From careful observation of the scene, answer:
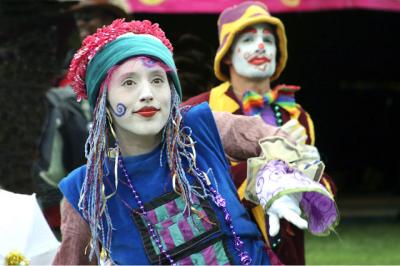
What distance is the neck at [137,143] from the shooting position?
3.00m

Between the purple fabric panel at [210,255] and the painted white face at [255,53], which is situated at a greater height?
the painted white face at [255,53]

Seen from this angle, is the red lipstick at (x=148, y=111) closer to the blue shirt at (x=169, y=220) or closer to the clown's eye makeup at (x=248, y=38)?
the blue shirt at (x=169, y=220)

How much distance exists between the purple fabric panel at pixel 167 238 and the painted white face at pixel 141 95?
0.28 m

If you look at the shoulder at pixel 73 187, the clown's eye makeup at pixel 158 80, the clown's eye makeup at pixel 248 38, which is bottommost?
the shoulder at pixel 73 187

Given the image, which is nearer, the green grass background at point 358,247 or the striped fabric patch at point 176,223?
the striped fabric patch at point 176,223

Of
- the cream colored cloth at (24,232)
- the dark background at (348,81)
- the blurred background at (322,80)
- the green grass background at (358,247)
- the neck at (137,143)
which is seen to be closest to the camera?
the neck at (137,143)

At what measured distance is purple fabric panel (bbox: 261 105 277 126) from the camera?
4.64 m

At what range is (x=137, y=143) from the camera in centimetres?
300

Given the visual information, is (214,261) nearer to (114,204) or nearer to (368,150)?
(114,204)

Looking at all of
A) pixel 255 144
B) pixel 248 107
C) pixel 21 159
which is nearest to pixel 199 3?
pixel 21 159

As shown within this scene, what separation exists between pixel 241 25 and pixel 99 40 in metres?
1.84

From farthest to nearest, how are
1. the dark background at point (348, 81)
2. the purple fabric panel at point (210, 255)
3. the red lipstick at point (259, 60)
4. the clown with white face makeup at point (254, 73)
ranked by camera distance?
the dark background at point (348, 81) → the red lipstick at point (259, 60) → the clown with white face makeup at point (254, 73) → the purple fabric panel at point (210, 255)

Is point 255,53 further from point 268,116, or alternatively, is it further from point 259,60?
point 268,116

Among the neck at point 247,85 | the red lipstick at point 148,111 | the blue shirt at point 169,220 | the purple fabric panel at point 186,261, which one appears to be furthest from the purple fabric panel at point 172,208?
the neck at point 247,85
